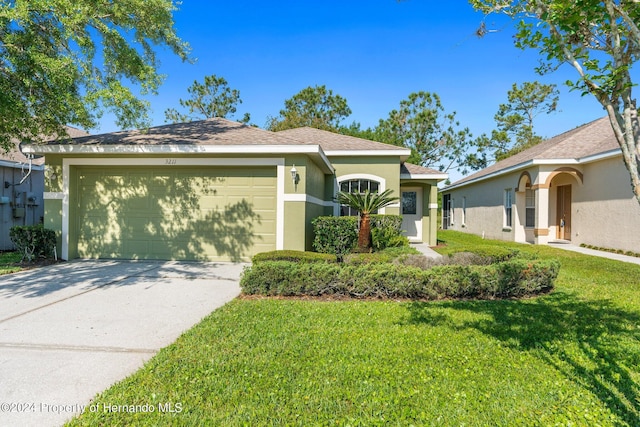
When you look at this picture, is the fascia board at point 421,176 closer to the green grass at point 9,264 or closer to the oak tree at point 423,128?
the green grass at point 9,264

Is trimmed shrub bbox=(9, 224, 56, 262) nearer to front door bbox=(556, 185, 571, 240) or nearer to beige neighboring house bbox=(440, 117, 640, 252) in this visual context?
beige neighboring house bbox=(440, 117, 640, 252)

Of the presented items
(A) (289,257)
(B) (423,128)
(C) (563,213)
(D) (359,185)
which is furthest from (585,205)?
(B) (423,128)

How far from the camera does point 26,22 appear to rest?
22.6 ft

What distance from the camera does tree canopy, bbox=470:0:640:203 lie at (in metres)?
2.24

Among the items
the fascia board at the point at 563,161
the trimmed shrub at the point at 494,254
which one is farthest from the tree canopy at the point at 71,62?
the fascia board at the point at 563,161

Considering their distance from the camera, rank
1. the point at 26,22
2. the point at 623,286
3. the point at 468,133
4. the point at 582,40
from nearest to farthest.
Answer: the point at 582,40
the point at 623,286
the point at 26,22
the point at 468,133

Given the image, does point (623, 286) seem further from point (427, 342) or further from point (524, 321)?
point (427, 342)

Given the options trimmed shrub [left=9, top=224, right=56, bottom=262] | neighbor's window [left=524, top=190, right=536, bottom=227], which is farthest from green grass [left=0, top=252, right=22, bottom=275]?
neighbor's window [left=524, top=190, right=536, bottom=227]

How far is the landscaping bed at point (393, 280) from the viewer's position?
547 cm

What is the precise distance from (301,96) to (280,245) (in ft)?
98.8

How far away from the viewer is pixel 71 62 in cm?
712

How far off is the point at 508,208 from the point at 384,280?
13651 millimetres

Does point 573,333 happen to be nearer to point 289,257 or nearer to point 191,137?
point 289,257

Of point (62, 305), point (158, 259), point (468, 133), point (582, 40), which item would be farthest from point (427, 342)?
point (468, 133)
